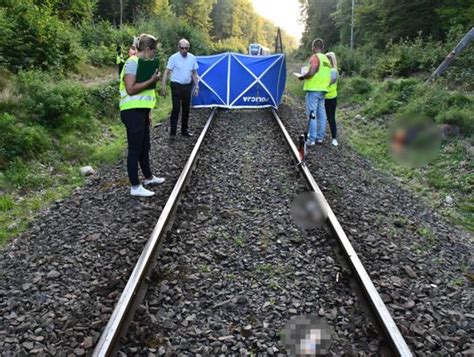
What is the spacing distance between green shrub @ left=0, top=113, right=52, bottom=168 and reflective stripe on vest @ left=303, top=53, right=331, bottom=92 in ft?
16.4

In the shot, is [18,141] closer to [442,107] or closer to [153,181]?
[153,181]

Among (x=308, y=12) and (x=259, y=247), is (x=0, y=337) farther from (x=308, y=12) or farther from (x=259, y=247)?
(x=308, y=12)

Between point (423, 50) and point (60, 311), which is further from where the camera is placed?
point (423, 50)

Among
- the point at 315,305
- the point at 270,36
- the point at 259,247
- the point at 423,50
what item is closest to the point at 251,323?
the point at 315,305

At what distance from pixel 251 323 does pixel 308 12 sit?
58.9 meters

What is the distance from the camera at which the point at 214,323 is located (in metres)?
3.24

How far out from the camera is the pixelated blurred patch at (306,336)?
2.97 m

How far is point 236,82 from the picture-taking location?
41.5ft

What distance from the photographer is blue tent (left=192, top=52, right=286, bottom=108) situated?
12.6 metres

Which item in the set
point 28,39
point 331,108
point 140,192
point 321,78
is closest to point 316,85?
point 321,78


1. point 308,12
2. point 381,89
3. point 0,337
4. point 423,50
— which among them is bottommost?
point 0,337

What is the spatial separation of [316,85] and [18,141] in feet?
17.7

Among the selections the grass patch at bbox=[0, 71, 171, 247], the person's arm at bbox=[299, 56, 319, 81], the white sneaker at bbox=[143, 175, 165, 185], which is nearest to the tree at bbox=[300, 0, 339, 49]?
the person's arm at bbox=[299, 56, 319, 81]

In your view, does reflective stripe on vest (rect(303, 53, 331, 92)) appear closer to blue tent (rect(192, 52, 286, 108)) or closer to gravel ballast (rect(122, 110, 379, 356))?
gravel ballast (rect(122, 110, 379, 356))
